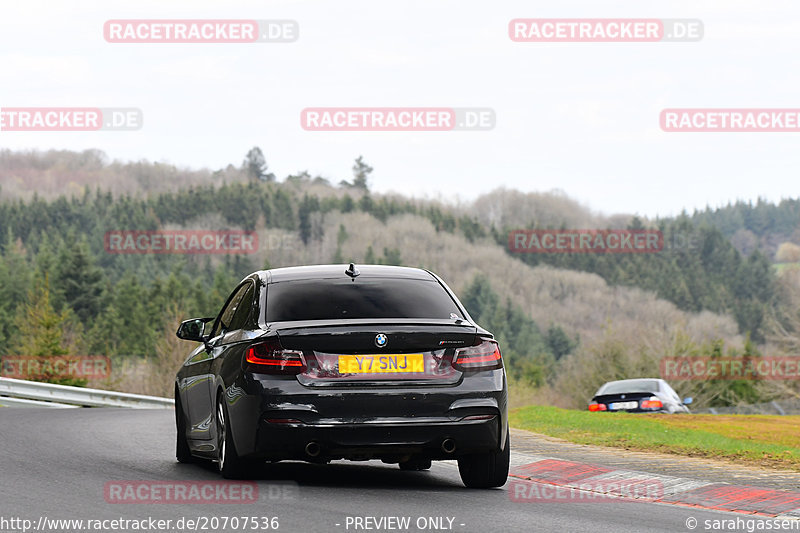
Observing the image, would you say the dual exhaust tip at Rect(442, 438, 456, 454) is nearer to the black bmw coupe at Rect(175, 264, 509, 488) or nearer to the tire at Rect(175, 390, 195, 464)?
the black bmw coupe at Rect(175, 264, 509, 488)

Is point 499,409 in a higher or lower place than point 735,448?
higher

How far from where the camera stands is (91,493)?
8344mm

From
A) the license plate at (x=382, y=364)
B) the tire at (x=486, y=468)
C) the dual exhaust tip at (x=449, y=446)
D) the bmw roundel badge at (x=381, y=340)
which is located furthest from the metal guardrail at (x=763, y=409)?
the bmw roundel badge at (x=381, y=340)

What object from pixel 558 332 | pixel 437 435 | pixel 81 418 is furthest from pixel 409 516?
pixel 558 332

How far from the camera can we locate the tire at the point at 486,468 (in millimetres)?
8992

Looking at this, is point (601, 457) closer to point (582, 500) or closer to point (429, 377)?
point (582, 500)

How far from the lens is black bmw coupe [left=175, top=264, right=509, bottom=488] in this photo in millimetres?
8188

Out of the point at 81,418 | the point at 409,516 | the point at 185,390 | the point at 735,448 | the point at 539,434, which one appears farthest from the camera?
the point at 81,418

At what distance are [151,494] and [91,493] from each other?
1.39ft

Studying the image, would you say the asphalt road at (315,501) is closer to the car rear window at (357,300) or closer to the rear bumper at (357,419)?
the rear bumper at (357,419)

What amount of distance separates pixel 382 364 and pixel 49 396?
1944 cm

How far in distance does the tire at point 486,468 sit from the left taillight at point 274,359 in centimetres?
171

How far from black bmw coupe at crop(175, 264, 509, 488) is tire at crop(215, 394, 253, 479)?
12mm

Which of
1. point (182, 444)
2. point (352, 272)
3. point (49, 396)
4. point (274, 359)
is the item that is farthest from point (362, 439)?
point (49, 396)
